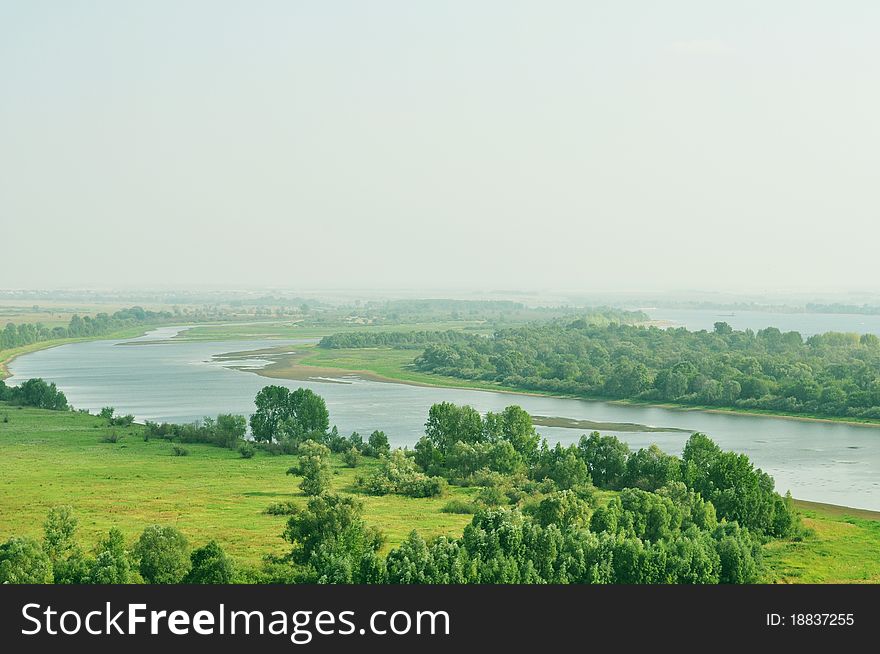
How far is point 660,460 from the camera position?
36250 mm

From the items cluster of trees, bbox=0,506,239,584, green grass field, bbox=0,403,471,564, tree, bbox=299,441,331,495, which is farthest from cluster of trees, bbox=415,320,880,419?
cluster of trees, bbox=0,506,239,584

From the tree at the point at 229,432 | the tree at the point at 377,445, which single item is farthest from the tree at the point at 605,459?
the tree at the point at 229,432

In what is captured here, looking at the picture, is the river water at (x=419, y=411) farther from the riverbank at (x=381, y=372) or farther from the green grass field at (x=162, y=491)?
the green grass field at (x=162, y=491)

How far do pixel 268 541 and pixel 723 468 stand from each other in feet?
47.1

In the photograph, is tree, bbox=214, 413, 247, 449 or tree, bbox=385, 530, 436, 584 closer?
tree, bbox=385, 530, 436, 584

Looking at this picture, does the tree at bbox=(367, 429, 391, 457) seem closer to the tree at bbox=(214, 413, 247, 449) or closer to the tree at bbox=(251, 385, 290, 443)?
the tree at bbox=(251, 385, 290, 443)

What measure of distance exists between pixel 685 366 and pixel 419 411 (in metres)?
23.2

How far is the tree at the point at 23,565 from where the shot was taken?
19531 millimetres

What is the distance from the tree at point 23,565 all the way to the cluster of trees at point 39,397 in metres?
39.1

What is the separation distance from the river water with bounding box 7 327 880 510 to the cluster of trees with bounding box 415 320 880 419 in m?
3.64

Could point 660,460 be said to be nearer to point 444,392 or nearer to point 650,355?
point 444,392

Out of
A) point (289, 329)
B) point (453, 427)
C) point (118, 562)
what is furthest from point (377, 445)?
point (289, 329)

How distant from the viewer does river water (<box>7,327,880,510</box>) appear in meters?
41.7

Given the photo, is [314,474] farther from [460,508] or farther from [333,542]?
[333,542]
